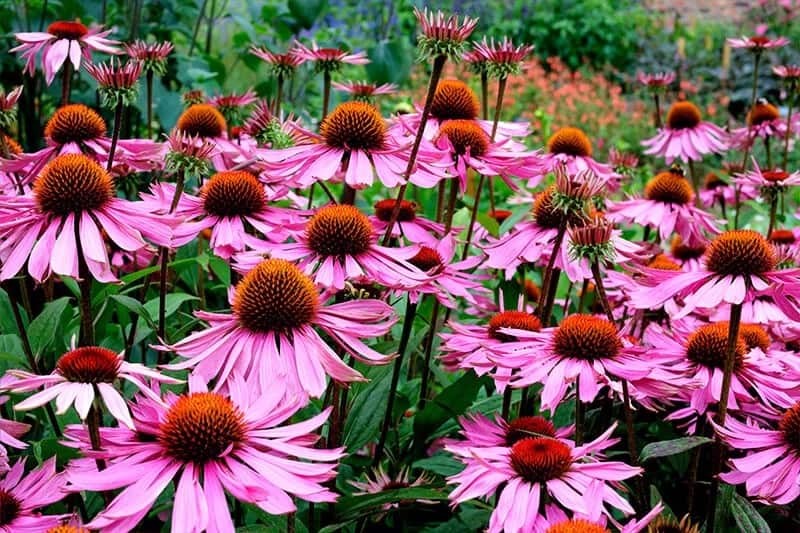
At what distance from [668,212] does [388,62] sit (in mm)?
1107

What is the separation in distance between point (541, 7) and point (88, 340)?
8.37 m

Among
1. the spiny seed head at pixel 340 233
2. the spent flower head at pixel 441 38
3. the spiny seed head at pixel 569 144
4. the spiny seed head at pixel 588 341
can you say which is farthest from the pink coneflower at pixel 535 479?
the spiny seed head at pixel 569 144

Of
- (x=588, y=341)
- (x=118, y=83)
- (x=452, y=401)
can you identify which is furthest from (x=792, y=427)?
(x=118, y=83)

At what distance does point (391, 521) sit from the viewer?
63.6 inches

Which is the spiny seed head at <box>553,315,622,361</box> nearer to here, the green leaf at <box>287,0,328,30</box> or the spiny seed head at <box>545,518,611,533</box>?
the spiny seed head at <box>545,518,611,533</box>

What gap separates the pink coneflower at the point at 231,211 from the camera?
153 cm

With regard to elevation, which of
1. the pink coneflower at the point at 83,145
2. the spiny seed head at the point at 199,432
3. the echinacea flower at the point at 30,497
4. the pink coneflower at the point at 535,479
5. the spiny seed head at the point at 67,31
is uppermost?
the spiny seed head at the point at 67,31

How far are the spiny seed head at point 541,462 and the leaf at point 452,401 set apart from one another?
35cm

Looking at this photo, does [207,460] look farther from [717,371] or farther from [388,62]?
[388,62]

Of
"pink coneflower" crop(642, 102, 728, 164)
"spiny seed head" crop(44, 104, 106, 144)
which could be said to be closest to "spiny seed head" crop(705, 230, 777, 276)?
"spiny seed head" crop(44, 104, 106, 144)

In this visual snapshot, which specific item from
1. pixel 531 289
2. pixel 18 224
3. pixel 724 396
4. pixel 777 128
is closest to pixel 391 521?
pixel 724 396

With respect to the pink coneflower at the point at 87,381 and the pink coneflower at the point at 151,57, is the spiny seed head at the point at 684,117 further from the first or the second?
the pink coneflower at the point at 87,381

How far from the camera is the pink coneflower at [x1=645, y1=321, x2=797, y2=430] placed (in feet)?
4.68

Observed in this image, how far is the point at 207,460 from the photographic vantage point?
102 centimetres
